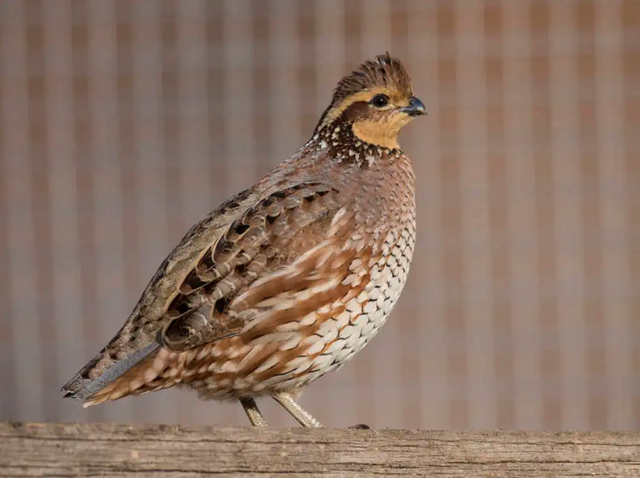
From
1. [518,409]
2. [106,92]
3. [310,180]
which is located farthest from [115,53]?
[310,180]

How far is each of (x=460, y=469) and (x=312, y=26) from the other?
483cm

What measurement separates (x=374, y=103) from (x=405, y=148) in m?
3.35

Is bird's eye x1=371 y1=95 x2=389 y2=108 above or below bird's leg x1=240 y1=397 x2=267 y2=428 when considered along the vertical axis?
above

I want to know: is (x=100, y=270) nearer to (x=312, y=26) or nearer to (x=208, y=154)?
(x=208, y=154)

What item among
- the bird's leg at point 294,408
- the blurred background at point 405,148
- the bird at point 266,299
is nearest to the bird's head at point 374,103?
the bird at point 266,299

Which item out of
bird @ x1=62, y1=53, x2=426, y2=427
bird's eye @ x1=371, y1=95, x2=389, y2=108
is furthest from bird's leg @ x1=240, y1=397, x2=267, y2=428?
bird's eye @ x1=371, y1=95, x2=389, y2=108

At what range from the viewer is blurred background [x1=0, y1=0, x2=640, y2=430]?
21.9ft

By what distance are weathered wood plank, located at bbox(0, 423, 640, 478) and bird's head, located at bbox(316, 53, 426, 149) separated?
1414 millimetres

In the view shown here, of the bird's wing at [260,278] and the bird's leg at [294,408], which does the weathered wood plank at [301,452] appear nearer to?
the bird's wing at [260,278]

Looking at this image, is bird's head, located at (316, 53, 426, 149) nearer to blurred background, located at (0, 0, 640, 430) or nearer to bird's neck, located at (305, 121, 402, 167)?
bird's neck, located at (305, 121, 402, 167)

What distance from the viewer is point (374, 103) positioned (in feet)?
11.1

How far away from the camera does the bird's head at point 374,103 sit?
3402 mm

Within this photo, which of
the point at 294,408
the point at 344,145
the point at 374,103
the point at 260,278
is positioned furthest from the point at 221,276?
the point at 374,103

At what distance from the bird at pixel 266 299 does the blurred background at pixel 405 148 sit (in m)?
3.50
